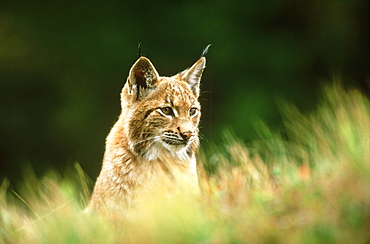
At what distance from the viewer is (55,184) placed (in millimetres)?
4793

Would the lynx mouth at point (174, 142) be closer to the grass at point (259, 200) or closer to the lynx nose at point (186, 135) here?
the lynx nose at point (186, 135)

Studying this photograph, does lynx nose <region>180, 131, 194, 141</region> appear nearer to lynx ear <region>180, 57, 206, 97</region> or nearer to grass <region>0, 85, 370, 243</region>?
grass <region>0, 85, 370, 243</region>

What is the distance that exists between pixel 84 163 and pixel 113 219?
7553mm

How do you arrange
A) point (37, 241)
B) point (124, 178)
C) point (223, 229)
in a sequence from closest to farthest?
1. point (223, 229)
2. point (37, 241)
3. point (124, 178)

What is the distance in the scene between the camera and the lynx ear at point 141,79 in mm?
4902

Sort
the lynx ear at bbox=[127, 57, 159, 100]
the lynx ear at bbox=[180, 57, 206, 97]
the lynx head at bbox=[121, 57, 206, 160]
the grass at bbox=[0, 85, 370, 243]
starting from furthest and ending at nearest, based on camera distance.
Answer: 1. the lynx ear at bbox=[180, 57, 206, 97]
2. the lynx ear at bbox=[127, 57, 159, 100]
3. the lynx head at bbox=[121, 57, 206, 160]
4. the grass at bbox=[0, 85, 370, 243]

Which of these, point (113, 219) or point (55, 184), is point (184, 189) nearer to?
point (113, 219)

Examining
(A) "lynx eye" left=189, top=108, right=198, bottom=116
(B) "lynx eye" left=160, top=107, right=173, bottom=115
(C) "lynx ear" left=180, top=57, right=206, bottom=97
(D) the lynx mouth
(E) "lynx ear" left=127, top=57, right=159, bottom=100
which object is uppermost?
(E) "lynx ear" left=127, top=57, right=159, bottom=100

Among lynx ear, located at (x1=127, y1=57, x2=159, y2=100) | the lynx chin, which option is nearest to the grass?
the lynx chin

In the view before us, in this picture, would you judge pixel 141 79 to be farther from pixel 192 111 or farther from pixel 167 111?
pixel 192 111

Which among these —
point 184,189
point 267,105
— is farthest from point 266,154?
point 267,105

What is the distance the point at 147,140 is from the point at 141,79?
0.48m

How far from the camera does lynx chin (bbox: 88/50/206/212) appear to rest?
4.65 metres

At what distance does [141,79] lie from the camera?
496cm
